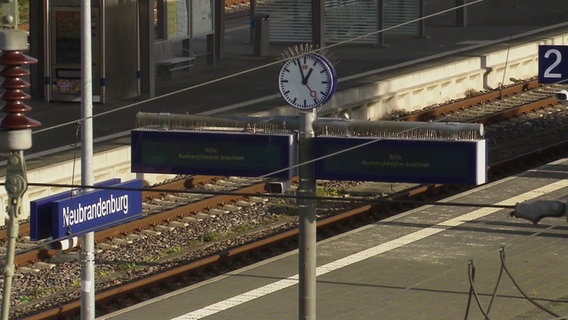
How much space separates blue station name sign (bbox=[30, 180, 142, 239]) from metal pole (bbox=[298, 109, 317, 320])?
1407 millimetres

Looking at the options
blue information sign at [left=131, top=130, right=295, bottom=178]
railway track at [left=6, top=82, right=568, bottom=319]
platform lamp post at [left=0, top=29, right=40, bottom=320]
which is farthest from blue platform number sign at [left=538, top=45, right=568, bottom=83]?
platform lamp post at [left=0, top=29, right=40, bottom=320]

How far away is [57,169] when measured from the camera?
20594mm

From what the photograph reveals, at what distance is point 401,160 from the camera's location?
11.7 m

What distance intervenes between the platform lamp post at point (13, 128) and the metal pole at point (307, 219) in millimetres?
2459

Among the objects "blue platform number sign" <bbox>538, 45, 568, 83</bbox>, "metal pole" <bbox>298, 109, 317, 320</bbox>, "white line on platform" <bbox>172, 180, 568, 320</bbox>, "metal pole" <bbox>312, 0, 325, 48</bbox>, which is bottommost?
"white line on platform" <bbox>172, 180, 568, 320</bbox>

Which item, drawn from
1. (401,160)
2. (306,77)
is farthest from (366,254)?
(306,77)

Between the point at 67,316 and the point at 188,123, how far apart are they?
4.05m

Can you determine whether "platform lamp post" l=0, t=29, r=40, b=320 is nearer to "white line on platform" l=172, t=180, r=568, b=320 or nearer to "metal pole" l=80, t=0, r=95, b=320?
"metal pole" l=80, t=0, r=95, b=320

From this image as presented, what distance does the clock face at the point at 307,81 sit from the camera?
37.6 feet

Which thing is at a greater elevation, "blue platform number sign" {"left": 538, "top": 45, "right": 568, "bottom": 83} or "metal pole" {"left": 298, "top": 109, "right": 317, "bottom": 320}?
"blue platform number sign" {"left": 538, "top": 45, "right": 568, "bottom": 83}

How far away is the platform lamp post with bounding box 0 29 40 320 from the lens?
31.6 feet

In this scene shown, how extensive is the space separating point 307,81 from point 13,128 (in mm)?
2651

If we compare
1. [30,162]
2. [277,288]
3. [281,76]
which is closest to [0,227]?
[30,162]

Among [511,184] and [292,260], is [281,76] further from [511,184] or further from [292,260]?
[511,184]
